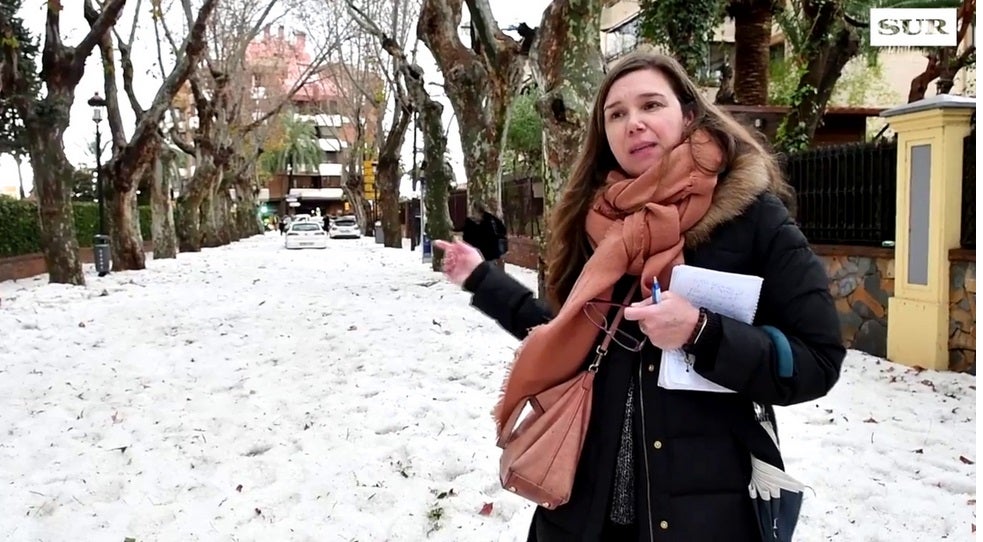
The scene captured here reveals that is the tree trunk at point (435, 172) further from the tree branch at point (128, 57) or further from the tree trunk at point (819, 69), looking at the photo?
the tree branch at point (128, 57)

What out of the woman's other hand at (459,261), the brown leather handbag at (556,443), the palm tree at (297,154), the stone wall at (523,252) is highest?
the palm tree at (297,154)

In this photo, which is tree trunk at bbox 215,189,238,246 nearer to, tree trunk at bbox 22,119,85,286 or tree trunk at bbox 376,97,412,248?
tree trunk at bbox 376,97,412,248

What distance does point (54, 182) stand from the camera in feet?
46.9

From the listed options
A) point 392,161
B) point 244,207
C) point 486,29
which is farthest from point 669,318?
point 244,207

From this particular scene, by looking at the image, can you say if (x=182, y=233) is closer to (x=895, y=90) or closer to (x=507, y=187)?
(x=507, y=187)

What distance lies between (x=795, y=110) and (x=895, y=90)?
66.5ft

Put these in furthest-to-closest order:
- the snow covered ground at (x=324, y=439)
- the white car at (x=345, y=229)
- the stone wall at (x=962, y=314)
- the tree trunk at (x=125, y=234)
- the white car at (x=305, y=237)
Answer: the white car at (x=345, y=229) < the white car at (x=305, y=237) < the tree trunk at (x=125, y=234) < the stone wall at (x=962, y=314) < the snow covered ground at (x=324, y=439)

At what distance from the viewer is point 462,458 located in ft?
16.0

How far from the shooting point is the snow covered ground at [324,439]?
4.04 m

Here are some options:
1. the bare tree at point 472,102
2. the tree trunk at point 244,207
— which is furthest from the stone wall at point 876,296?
the tree trunk at point 244,207

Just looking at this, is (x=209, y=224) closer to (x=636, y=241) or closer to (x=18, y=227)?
(x=18, y=227)

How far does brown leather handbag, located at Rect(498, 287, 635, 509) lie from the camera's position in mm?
1823

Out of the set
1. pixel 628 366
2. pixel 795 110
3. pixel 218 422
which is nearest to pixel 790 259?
pixel 628 366

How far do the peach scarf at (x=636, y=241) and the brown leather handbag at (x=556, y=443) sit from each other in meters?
0.04
